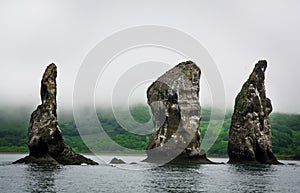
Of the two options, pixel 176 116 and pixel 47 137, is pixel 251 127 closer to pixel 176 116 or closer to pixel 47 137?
pixel 176 116

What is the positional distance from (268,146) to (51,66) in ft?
206

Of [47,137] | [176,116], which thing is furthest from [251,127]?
[47,137]

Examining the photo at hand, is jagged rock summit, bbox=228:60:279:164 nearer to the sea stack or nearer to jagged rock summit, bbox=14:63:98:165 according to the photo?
the sea stack

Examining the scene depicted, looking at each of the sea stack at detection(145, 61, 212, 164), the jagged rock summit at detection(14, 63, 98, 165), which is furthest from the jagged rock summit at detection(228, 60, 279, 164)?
the jagged rock summit at detection(14, 63, 98, 165)

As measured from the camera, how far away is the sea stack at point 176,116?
100500 mm

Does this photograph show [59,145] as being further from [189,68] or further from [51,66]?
[189,68]

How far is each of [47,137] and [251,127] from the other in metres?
55.7

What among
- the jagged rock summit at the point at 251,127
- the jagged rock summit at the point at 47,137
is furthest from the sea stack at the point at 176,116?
the jagged rock summit at the point at 47,137

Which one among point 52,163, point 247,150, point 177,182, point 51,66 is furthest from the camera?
point 247,150

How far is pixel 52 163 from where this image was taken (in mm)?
83250

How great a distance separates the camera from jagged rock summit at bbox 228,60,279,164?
10912cm

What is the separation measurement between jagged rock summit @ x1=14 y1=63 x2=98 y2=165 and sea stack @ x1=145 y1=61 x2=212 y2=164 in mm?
22207

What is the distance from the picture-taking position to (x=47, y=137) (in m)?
83.6

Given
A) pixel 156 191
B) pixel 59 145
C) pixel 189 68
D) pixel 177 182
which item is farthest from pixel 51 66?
pixel 156 191
